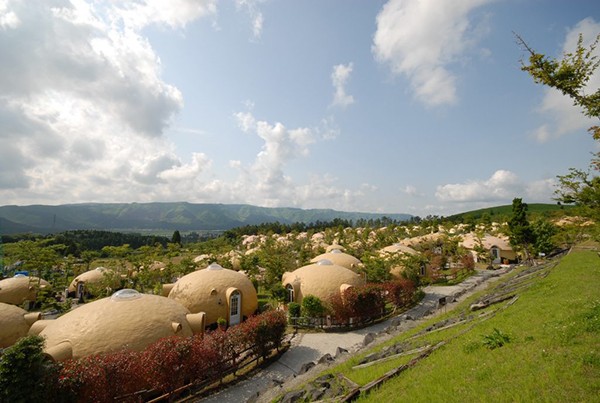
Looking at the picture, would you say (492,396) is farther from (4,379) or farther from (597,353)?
(4,379)

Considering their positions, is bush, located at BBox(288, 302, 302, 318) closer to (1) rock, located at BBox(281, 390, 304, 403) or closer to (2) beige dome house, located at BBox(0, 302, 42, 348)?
(1) rock, located at BBox(281, 390, 304, 403)

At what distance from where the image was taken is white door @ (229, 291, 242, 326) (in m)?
20.7

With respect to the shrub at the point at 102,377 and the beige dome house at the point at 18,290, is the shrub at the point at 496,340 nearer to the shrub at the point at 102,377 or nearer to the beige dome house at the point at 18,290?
the shrub at the point at 102,377

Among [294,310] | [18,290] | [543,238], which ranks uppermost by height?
[543,238]

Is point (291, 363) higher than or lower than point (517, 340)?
lower

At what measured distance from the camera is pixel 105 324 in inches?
511

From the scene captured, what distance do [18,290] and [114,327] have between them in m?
27.0

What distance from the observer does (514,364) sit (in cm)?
689

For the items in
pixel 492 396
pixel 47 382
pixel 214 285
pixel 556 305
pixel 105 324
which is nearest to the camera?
pixel 492 396

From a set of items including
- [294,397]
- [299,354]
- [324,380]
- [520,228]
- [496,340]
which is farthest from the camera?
[520,228]

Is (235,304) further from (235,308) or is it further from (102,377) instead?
(102,377)

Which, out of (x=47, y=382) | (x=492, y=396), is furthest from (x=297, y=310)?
(x=492, y=396)

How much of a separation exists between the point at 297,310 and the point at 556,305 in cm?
1512

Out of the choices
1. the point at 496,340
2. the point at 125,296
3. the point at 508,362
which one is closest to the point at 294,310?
the point at 125,296
